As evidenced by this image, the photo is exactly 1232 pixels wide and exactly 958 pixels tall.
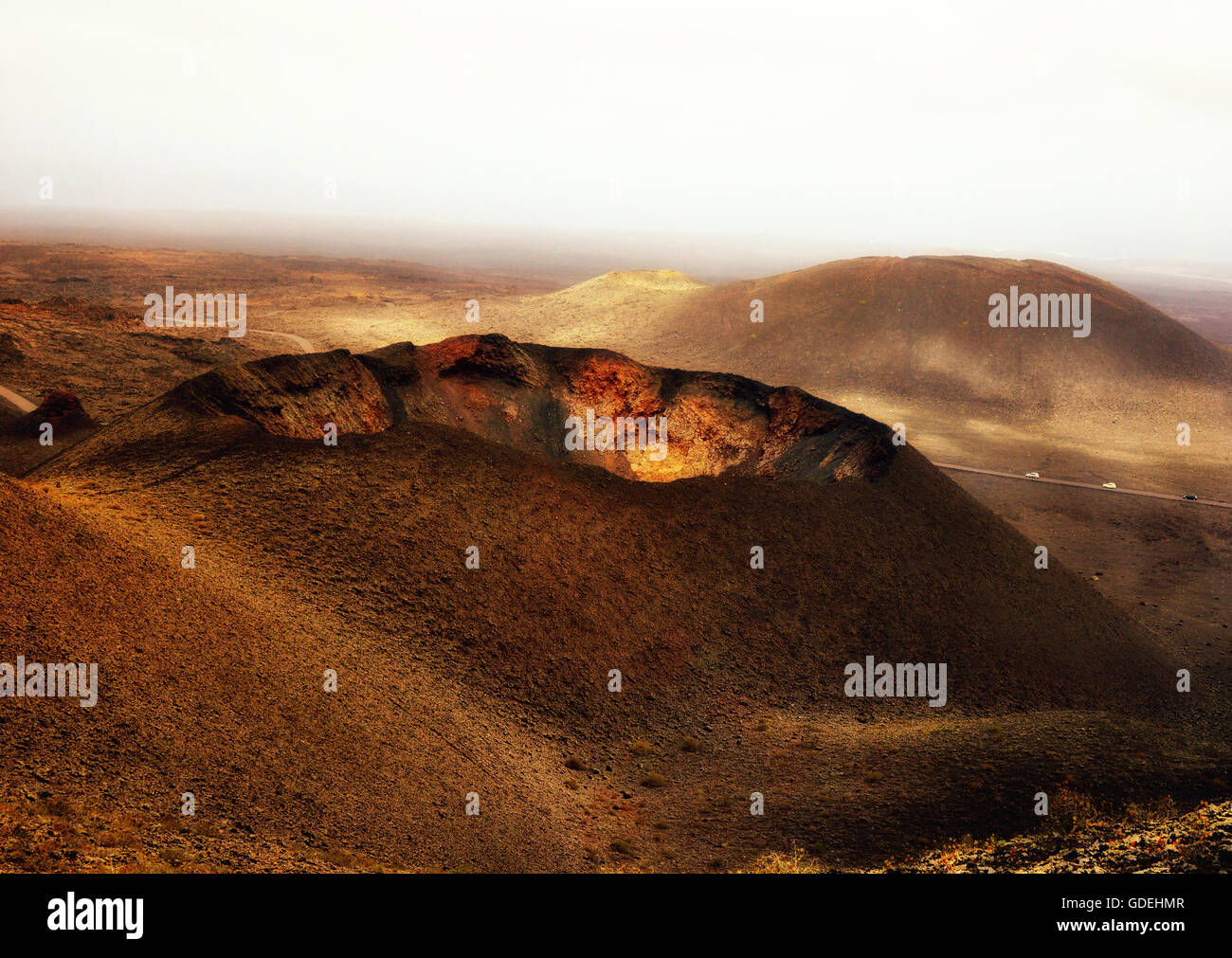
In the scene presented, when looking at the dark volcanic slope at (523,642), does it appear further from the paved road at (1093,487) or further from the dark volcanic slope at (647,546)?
the paved road at (1093,487)

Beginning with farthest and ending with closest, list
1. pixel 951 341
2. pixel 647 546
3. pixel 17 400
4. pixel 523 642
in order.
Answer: pixel 951 341 < pixel 17 400 < pixel 647 546 < pixel 523 642

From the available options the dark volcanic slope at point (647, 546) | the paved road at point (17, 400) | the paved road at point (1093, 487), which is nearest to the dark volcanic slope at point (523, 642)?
the dark volcanic slope at point (647, 546)

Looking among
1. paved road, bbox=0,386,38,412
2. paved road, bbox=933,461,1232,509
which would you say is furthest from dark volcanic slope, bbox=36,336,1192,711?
paved road, bbox=0,386,38,412

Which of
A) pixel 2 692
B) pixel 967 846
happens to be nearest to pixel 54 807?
pixel 2 692

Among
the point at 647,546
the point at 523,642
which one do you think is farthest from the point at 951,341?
the point at 523,642

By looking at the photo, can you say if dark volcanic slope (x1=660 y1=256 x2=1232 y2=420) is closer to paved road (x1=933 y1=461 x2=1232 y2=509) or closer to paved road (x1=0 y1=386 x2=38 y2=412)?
paved road (x1=933 y1=461 x2=1232 y2=509)

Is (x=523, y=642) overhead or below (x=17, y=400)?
below

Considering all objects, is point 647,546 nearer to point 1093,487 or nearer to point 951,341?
point 1093,487
